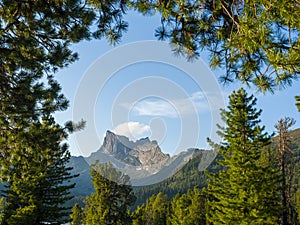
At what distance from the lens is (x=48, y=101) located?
539 cm

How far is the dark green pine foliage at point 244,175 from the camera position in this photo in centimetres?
1716

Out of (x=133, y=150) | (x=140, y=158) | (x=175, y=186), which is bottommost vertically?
(x=140, y=158)

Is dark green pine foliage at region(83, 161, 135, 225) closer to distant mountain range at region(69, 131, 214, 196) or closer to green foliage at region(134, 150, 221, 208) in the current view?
distant mountain range at region(69, 131, 214, 196)

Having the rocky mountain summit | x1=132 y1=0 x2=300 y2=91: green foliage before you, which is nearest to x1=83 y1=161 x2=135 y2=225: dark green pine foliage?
the rocky mountain summit

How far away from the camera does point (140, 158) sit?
7113 mm

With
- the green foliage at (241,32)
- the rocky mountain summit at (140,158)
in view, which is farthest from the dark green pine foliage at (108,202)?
the green foliage at (241,32)

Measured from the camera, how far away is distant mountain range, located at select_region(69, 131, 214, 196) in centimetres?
664

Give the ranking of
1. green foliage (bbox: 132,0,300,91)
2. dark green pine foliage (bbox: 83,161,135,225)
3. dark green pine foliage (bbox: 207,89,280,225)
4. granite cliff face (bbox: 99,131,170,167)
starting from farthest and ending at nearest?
dark green pine foliage (bbox: 83,161,135,225)
dark green pine foliage (bbox: 207,89,280,225)
granite cliff face (bbox: 99,131,170,167)
green foliage (bbox: 132,0,300,91)

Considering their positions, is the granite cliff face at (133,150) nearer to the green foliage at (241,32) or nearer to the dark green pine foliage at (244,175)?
the green foliage at (241,32)

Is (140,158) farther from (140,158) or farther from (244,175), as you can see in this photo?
(244,175)

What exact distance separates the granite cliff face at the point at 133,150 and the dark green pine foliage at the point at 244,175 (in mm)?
11780

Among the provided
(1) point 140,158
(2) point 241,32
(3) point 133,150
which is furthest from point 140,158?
(2) point 241,32

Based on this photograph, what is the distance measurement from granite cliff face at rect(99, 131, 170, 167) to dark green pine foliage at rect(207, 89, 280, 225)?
1178 centimetres

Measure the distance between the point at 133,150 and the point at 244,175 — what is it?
12524 millimetres
